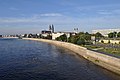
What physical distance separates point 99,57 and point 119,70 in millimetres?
12179

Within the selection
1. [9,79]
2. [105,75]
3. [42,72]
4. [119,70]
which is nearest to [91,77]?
[105,75]

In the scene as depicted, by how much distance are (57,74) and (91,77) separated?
6.03m

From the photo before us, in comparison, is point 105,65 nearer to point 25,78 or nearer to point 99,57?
point 99,57

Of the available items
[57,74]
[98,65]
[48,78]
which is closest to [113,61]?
[98,65]

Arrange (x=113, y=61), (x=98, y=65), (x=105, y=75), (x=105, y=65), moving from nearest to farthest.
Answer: (x=105, y=75)
(x=113, y=61)
(x=105, y=65)
(x=98, y=65)

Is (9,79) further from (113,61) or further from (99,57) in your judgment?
(99,57)

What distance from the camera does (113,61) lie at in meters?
41.9

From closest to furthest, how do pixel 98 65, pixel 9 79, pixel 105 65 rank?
pixel 9 79, pixel 105 65, pixel 98 65

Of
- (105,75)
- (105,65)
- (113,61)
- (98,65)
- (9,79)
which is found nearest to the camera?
(9,79)

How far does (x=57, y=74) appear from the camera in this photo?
38969 mm

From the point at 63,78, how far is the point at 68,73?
415 cm

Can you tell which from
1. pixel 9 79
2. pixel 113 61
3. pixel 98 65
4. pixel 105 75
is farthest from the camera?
pixel 98 65

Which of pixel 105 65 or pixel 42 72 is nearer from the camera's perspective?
pixel 42 72

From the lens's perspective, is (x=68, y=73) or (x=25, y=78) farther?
(x=68, y=73)
